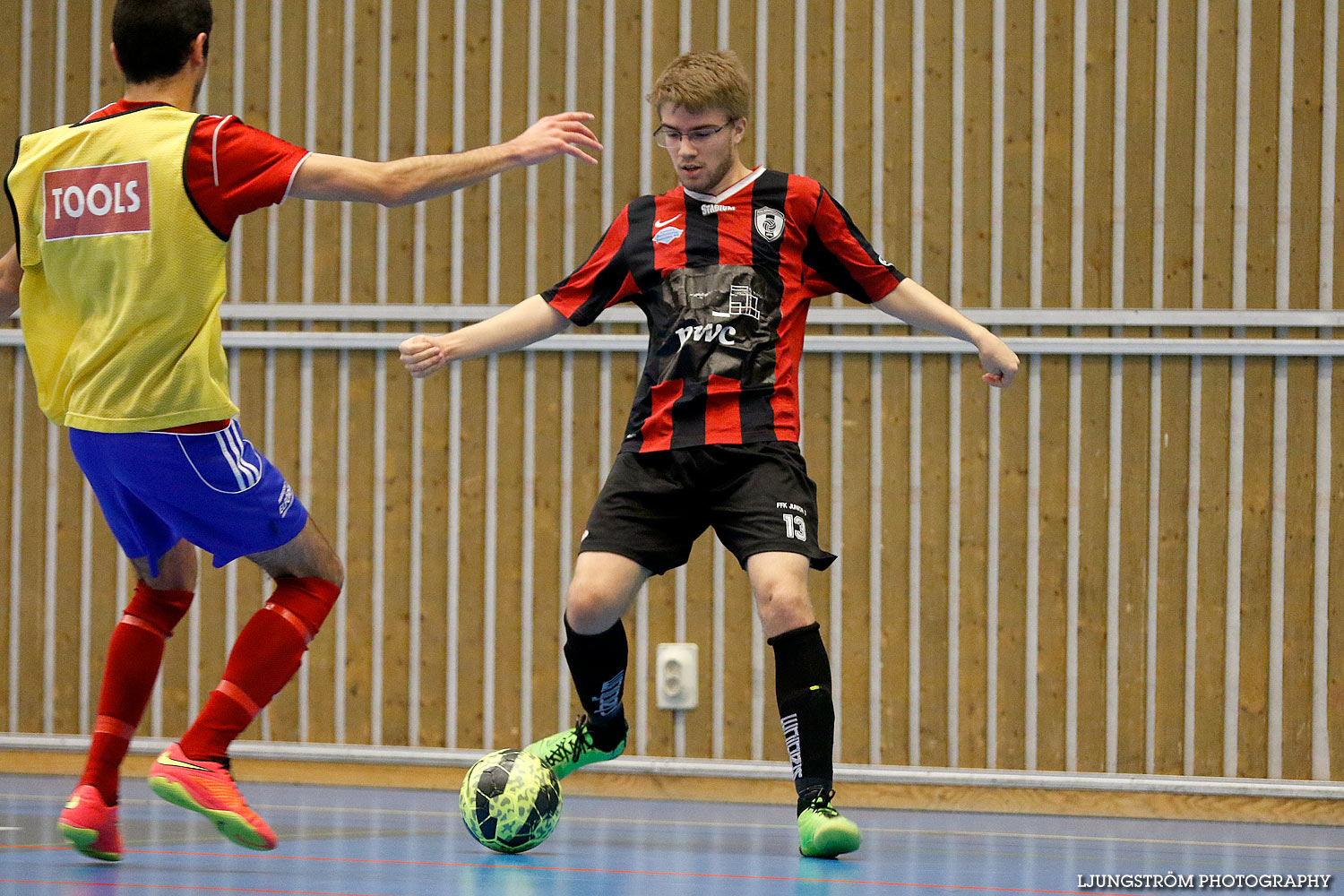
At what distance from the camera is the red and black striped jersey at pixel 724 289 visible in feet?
12.3

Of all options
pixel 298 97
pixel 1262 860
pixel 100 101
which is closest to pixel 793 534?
pixel 1262 860

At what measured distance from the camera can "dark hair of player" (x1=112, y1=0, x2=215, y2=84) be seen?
128 inches

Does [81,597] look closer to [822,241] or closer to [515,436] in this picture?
[515,436]

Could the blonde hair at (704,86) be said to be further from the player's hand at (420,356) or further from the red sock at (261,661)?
the red sock at (261,661)

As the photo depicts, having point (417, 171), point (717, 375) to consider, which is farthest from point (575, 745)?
point (417, 171)

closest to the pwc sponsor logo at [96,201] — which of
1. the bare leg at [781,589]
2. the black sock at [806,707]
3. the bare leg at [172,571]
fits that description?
the bare leg at [172,571]

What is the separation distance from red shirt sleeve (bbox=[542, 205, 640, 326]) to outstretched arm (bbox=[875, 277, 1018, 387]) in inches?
26.2

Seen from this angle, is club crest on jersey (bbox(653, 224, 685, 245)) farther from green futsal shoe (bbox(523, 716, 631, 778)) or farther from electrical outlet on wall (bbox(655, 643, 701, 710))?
electrical outlet on wall (bbox(655, 643, 701, 710))

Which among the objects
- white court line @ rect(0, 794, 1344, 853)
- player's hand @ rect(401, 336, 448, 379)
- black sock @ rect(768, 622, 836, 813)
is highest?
player's hand @ rect(401, 336, 448, 379)

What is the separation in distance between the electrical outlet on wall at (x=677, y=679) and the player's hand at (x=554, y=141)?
2.71 m

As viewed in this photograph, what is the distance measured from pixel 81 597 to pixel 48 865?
9.15 feet

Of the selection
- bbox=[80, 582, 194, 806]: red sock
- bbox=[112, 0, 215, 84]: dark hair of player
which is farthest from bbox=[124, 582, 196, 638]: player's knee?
bbox=[112, 0, 215, 84]: dark hair of player

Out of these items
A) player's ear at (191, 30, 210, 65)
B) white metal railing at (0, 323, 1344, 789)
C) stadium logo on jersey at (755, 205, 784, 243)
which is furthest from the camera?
white metal railing at (0, 323, 1344, 789)

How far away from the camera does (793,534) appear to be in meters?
3.65
